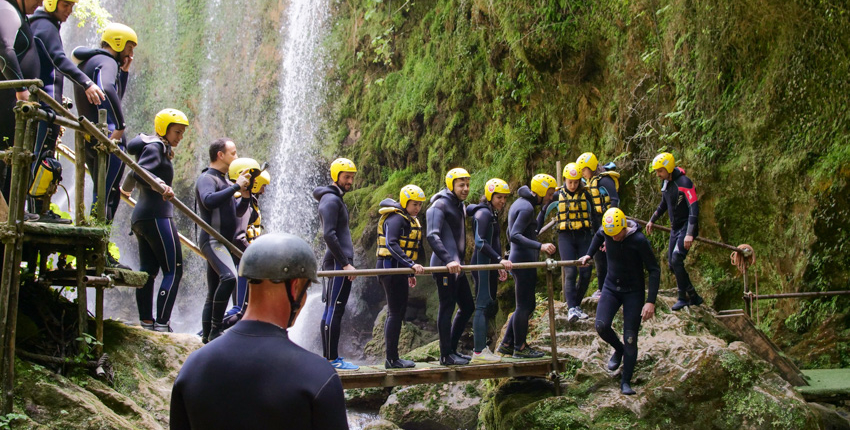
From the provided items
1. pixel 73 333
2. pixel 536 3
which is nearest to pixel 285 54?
pixel 536 3

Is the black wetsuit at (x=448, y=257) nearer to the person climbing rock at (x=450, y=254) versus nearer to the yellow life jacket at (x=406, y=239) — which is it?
the person climbing rock at (x=450, y=254)

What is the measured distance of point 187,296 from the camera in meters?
23.6

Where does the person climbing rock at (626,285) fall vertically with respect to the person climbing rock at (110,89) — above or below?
below

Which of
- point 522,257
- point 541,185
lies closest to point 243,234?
point 522,257

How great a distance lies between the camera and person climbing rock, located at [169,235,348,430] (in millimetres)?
2271

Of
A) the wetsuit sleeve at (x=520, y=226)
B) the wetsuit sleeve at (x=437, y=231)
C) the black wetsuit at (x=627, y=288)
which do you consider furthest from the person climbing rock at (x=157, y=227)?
the black wetsuit at (x=627, y=288)

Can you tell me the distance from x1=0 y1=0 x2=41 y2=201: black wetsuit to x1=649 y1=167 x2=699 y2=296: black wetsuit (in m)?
7.17

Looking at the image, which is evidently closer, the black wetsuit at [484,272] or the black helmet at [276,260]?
the black helmet at [276,260]

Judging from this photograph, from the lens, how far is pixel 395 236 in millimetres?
7711

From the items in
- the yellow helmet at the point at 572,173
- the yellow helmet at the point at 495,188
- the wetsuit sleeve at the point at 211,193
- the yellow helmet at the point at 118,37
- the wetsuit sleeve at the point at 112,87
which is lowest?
the wetsuit sleeve at the point at 211,193

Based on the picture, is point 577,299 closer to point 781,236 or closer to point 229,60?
point 781,236

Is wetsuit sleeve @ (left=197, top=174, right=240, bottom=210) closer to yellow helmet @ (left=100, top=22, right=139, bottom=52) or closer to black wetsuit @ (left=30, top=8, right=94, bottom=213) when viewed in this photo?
black wetsuit @ (left=30, top=8, right=94, bottom=213)

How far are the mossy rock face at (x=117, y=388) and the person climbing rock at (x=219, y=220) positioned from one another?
0.99ft

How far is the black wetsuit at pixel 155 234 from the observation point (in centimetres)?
629
